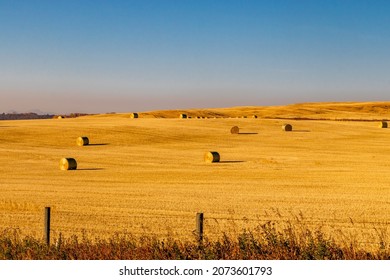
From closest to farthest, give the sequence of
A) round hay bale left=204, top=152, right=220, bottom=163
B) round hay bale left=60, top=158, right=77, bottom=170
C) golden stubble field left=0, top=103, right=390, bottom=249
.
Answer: golden stubble field left=0, top=103, right=390, bottom=249, round hay bale left=60, top=158, right=77, bottom=170, round hay bale left=204, top=152, right=220, bottom=163

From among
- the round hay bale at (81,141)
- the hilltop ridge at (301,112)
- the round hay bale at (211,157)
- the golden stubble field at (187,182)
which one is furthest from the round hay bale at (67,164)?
the hilltop ridge at (301,112)

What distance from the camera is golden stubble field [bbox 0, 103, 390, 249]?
17.8 m

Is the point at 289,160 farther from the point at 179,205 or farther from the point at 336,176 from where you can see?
the point at 179,205

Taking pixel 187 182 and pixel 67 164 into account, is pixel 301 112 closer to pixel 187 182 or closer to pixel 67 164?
pixel 67 164

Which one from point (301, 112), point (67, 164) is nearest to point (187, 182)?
point (67, 164)

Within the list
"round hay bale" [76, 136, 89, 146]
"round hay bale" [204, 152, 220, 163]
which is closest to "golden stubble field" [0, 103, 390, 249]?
"round hay bale" [204, 152, 220, 163]

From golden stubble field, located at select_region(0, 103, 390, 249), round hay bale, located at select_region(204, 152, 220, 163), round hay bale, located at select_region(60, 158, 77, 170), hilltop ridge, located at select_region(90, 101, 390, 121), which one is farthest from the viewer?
hilltop ridge, located at select_region(90, 101, 390, 121)

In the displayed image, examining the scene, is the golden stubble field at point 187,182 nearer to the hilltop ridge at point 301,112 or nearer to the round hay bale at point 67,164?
the round hay bale at point 67,164

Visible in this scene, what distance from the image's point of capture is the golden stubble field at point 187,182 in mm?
17828

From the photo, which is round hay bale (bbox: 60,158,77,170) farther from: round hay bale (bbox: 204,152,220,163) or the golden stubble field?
round hay bale (bbox: 204,152,220,163)

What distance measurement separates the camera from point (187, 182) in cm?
2880

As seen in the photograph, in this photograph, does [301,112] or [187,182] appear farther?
[301,112]

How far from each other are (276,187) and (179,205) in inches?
264

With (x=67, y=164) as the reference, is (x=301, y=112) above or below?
above
